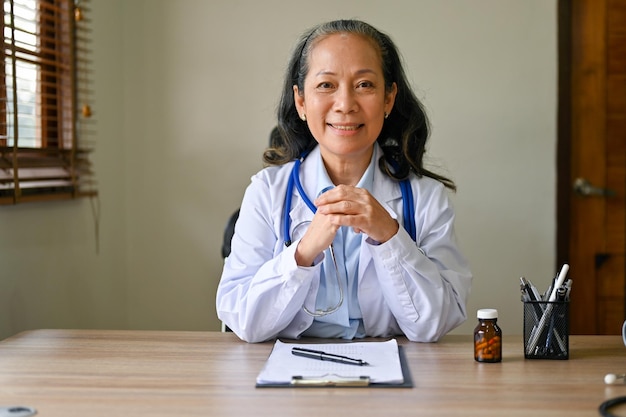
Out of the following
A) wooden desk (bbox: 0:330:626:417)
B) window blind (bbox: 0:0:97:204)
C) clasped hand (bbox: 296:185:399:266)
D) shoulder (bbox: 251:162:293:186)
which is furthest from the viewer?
window blind (bbox: 0:0:97:204)

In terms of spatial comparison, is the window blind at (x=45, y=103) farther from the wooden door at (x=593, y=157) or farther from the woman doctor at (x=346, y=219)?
the wooden door at (x=593, y=157)

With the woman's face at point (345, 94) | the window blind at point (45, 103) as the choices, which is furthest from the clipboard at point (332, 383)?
the window blind at point (45, 103)

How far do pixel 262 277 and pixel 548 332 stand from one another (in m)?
0.59

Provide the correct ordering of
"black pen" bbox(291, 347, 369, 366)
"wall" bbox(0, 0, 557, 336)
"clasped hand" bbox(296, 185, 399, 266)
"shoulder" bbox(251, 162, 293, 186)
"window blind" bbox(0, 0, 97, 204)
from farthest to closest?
"wall" bbox(0, 0, 557, 336) < "window blind" bbox(0, 0, 97, 204) < "shoulder" bbox(251, 162, 293, 186) < "clasped hand" bbox(296, 185, 399, 266) < "black pen" bbox(291, 347, 369, 366)

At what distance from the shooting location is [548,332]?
158 cm

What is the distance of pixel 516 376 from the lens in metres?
1.46

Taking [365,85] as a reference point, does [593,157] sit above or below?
below

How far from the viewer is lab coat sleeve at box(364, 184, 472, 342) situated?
1.74 m

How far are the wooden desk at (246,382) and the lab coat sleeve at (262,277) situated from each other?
0.18 feet

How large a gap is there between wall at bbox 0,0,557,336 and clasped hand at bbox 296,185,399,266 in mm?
1903

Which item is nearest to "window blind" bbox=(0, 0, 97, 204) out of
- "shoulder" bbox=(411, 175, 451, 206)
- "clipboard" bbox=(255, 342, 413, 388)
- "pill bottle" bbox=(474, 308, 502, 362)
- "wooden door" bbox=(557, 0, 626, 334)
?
"shoulder" bbox=(411, 175, 451, 206)

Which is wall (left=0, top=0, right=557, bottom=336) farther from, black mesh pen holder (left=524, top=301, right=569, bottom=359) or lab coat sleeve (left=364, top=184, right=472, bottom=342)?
black mesh pen holder (left=524, top=301, right=569, bottom=359)

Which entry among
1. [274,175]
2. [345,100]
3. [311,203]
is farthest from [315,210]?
[345,100]

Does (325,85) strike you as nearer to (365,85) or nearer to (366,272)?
(365,85)
